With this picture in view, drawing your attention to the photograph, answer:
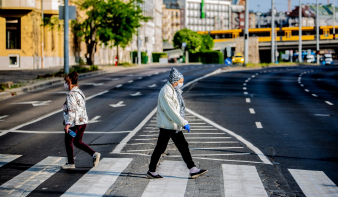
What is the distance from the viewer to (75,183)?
26.2 feet

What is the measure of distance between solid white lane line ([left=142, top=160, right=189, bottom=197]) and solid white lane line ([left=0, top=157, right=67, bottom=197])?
5.46ft

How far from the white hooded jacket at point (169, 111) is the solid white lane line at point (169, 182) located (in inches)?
31.8

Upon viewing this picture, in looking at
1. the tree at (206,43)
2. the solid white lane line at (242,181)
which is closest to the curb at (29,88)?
the solid white lane line at (242,181)

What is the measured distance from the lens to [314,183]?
8.11m

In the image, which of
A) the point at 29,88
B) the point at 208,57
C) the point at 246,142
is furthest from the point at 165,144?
the point at 208,57

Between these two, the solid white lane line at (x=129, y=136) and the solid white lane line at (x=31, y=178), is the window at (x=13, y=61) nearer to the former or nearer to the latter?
the solid white lane line at (x=129, y=136)

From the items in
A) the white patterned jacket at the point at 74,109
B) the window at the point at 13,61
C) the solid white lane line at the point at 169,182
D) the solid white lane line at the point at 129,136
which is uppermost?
the window at the point at 13,61

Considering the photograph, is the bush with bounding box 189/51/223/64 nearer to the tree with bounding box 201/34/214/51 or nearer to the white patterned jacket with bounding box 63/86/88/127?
the tree with bounding box 201/34/214/51

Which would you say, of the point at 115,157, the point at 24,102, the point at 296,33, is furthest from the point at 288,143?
the point at 296,33

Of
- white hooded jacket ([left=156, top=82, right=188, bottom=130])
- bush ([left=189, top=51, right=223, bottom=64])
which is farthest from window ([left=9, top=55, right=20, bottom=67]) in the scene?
bush ([left=189, top=51, right=223, bottom=64])

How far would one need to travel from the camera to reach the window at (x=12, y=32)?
49.4 m

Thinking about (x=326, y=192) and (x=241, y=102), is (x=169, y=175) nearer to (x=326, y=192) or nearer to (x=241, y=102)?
(x=326, y=192)

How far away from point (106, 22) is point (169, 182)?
150ft

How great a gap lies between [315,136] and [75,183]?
7.56m
